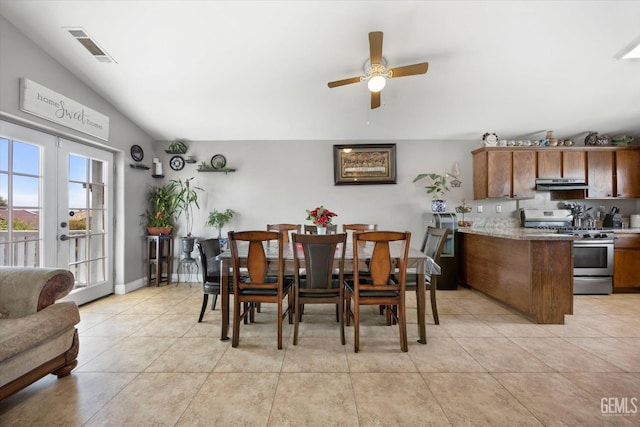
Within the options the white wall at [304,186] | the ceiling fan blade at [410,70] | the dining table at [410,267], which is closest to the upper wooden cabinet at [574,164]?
the white wall at [304,186]

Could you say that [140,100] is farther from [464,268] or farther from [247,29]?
[464,268]

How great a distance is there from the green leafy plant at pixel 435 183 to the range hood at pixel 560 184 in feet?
4.28

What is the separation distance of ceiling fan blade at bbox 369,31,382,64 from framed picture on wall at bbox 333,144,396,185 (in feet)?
6.64

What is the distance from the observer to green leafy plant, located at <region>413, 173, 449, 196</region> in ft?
14.0

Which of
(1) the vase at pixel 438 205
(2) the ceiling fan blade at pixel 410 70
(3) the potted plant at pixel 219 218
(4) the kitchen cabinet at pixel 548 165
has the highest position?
(2) the ceiling fan blade at pixel 410 70

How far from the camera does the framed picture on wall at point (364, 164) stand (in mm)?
4441

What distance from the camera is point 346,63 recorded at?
2.93 m

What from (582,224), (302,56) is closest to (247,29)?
(302,56)

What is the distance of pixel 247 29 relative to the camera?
251 cm

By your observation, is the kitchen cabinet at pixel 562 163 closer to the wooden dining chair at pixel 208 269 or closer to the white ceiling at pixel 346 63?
the white ceiling at pixel 346 63

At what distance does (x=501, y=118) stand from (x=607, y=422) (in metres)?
3.63

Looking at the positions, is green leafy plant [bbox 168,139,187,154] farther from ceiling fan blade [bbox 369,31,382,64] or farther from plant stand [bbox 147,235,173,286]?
ceiling fan blade [bbox 369,31,382,64]

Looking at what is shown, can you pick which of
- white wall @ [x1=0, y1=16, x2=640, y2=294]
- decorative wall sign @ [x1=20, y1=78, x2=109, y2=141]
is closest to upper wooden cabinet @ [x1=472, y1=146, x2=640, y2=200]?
white wall @ [x1=0, y1=16, x2=640, y2=294]

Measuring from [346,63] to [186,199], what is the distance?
3.17 m
